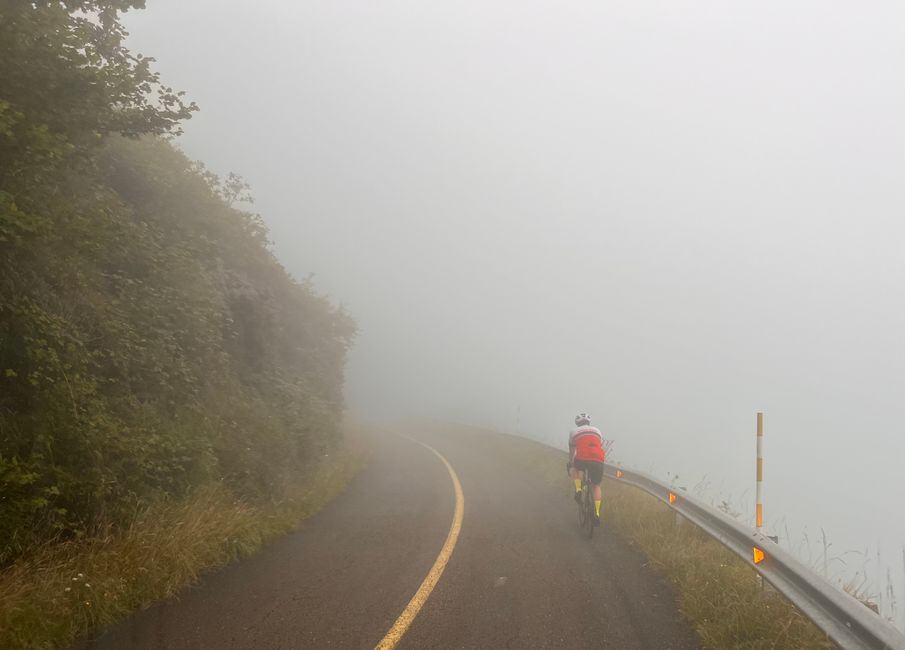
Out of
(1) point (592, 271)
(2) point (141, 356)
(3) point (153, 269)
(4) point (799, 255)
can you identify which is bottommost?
(2) point (141, 356)

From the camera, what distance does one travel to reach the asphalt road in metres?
4.61

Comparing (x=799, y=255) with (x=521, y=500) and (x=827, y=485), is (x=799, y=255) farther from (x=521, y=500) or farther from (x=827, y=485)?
(x=521, y=500)

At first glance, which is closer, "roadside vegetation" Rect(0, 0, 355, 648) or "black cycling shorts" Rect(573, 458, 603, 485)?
"roadside vegetation" Rect(0, 0, 355, 648)

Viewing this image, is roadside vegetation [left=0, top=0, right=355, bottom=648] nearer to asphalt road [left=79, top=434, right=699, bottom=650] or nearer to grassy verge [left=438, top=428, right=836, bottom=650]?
asphalt road [left=79, top=434, right=699, bottom=650]

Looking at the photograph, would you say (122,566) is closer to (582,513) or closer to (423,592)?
(423,592)

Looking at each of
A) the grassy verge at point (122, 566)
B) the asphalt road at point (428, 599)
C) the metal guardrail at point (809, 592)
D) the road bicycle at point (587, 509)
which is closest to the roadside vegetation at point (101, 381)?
the grassy verge at point (122, 566)

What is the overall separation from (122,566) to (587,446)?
6845 millimetres

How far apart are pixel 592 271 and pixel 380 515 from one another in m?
161

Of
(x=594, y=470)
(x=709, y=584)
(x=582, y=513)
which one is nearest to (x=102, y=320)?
(x=594, y=470)

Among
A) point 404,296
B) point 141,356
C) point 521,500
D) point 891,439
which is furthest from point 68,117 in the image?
point 404,296

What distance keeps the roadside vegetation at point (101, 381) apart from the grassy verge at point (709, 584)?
528 centimetres

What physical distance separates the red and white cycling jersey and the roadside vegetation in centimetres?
483

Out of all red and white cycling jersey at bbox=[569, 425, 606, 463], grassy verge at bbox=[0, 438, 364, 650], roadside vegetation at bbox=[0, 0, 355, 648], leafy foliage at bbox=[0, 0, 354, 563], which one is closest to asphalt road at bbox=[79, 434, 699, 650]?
grassy verge at bbox=[0, 438, 364, 650]

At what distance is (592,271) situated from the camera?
163m
